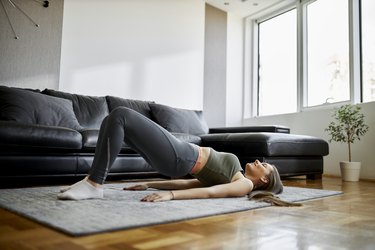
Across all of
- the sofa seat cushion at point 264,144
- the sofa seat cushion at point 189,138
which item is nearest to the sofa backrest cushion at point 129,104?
the sofa seat cushion at point 189,138

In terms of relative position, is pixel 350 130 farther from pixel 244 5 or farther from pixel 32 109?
pixel 32 109

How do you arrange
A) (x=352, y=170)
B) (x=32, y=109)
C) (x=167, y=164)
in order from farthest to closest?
(x=352, y=170), (x=32, y=109), (x=167, y=164)

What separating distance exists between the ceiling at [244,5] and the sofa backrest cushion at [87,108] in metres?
2.72

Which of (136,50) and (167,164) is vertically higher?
(136,50)

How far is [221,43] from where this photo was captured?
17.4 ft

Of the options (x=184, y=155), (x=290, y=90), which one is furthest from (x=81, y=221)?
(x=290, y=90)

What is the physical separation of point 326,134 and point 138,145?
127 inches

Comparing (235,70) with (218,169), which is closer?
(218,169)

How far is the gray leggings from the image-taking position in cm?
161

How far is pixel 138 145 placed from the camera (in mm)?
1709

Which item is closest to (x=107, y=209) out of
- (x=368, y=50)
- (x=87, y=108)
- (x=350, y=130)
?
(x=87, y=108)

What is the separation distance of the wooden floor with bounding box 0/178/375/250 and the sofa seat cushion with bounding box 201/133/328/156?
1.49 meters

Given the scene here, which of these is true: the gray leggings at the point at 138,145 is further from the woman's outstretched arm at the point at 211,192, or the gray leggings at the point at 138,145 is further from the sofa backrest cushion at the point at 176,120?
the sofa backrest cushion at the point at 176,120

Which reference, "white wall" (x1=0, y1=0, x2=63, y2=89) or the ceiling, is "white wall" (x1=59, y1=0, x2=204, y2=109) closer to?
"white wall" (x1=0, y1=0, x2=63, y2=89)
